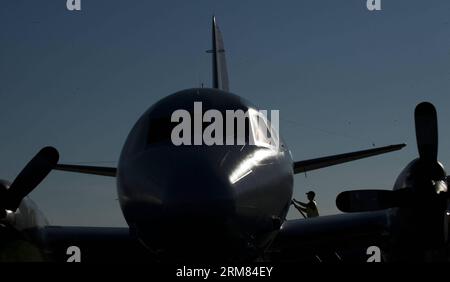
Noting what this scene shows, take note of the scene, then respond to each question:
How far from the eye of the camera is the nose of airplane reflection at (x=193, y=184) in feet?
25.8

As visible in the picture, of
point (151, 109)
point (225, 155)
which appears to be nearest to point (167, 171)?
point (225, 155)

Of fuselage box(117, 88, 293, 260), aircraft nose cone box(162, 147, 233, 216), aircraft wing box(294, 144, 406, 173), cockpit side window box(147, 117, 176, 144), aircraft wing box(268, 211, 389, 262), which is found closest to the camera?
aircraft nose cone box(162, 147, 233, 216)

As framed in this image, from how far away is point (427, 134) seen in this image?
1139cm

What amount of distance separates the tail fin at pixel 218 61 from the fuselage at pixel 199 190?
30.3 ft

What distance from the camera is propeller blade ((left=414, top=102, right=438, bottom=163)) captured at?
447 inches

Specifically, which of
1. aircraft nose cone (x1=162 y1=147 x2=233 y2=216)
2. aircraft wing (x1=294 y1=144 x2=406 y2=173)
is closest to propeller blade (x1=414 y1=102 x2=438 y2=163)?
aircraft wing (x1=294 y1=144 x2=406 y2=173)

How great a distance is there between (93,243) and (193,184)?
269 inches

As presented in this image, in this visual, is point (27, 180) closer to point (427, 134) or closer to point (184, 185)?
point (184, 185)

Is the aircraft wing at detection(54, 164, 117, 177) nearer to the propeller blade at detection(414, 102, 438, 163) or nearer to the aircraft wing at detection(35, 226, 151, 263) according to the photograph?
the aircraft wing at detection(35, 226, 151, 263)

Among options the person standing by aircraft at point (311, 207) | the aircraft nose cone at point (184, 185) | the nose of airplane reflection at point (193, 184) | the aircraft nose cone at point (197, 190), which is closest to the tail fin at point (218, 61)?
the person standing by aircraft at point (311, 207)
